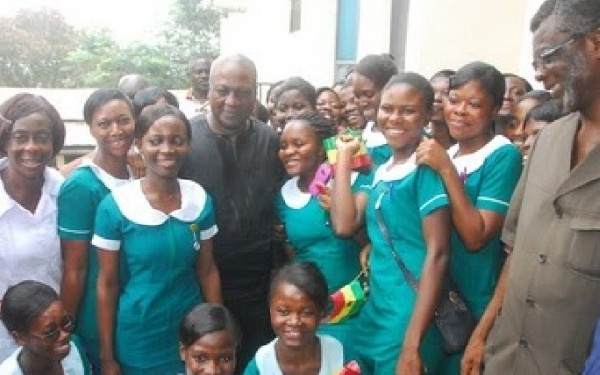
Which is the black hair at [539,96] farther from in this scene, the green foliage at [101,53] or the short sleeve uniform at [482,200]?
the green foliage at [101,53]

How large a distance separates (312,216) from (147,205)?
2.50 ft

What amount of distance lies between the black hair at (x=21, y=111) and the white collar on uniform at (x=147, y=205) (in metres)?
0.44

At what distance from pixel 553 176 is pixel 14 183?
86.5 inches

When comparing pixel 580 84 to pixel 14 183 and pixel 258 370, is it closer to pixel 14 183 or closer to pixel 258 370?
pixel 258 370

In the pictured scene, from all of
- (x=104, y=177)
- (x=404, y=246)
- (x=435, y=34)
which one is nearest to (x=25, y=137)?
(x=104, y=177)

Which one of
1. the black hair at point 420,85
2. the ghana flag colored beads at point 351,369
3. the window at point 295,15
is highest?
the window at point 295,15

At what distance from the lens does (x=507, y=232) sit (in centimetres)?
229

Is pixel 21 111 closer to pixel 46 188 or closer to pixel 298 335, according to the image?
pixel 46 188

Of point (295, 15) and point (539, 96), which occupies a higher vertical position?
point (295, 15)

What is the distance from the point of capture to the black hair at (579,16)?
1.83m

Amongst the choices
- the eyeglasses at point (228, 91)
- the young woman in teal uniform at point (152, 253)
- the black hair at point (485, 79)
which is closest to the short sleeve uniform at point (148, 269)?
the young woman in teal uniform at point (152, 253)

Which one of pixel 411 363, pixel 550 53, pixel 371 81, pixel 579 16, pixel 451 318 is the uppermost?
pixel 579 16

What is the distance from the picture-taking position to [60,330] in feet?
8.78

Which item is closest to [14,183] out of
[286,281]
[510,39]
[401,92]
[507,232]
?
[286,281]
